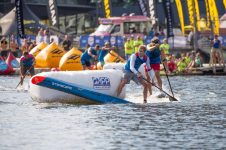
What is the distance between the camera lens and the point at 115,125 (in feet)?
76.4

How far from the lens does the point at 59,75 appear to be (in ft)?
94.4

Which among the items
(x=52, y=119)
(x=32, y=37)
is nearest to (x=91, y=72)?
(x=52, y=119)

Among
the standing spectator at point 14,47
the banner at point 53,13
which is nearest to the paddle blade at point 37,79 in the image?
the standing spectator at point 14,47

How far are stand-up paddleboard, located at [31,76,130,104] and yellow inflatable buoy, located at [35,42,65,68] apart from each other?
20414mm

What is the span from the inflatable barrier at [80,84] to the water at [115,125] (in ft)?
1.15

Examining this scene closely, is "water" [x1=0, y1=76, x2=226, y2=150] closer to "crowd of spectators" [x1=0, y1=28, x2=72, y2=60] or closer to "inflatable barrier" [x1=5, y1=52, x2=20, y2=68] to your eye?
"inflatable barrier" [x1=5, y1=52, x2=20, y2=68]

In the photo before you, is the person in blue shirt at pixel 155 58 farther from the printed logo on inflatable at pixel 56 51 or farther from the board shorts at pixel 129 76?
the printed logo on inflatable at pixel 56 51

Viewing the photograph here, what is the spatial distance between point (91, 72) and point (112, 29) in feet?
101

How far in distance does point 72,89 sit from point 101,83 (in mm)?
923

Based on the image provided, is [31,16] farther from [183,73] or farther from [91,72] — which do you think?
[91,72]

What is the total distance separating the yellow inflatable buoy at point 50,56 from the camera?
49.7 m

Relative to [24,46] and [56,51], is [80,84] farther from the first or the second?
[24,46]

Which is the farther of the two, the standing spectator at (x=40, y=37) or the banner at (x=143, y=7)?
the banner at (x=143, y=7)

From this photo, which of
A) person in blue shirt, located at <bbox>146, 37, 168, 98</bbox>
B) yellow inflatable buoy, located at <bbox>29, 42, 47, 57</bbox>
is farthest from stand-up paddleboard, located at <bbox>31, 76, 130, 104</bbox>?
yellow inflatable buoy, located at <bbox>29, 42, 47, 57</bbox>
